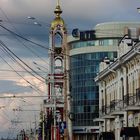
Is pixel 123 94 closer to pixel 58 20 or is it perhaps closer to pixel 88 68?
pixel 58 20

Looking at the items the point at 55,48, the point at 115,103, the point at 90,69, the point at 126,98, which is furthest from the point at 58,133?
the point at 90,69

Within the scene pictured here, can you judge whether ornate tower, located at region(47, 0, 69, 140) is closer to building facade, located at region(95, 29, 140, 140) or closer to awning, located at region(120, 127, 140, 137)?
building facade, located at region(95, 29, 140, 140)

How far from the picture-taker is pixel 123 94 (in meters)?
58.8

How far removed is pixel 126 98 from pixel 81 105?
67.2 m

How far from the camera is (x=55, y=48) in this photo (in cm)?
9681

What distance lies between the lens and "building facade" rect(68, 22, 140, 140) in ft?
390

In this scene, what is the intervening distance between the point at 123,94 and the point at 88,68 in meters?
64.1

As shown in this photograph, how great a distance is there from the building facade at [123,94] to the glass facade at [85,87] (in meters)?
47.3

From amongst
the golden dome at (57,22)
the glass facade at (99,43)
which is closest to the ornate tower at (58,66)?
the golden dome at (57,22)

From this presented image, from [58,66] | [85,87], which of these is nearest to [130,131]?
[58,66]

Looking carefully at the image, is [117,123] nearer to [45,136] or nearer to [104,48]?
[45,136]

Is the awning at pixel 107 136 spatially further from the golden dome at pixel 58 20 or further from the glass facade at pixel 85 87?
the glass facade at pixel 85 87

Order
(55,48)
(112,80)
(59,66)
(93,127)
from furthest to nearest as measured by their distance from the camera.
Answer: (93,127) < (59,66) < (55,48) < (112,80)

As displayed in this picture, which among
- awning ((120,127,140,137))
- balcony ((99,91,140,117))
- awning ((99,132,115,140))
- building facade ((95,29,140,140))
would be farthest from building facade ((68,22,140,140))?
awning ((120,127,140,137))
